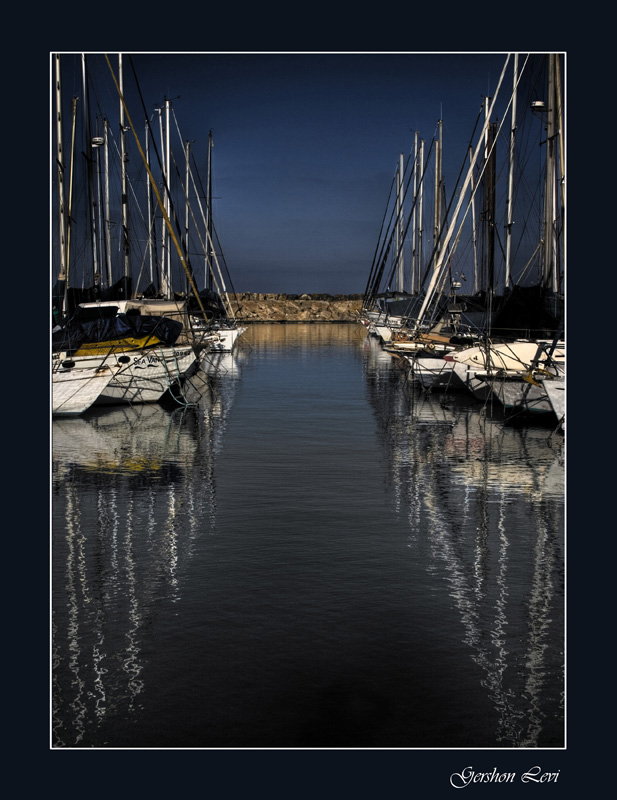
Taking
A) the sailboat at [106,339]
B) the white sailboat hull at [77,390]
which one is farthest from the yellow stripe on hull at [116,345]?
the white sailboat hull at [77,390]

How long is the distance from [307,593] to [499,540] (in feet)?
12.7

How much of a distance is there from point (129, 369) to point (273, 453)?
361 inches

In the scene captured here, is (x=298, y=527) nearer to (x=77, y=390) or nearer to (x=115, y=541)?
(x=115, y=541)

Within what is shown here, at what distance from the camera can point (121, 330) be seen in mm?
28891

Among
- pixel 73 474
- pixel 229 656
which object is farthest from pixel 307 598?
pixel 73 474

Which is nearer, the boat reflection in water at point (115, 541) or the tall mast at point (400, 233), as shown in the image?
the boat reflection in water at point (115, 541)

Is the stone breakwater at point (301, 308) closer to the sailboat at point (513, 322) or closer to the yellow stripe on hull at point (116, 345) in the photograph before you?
the sailboat at point (513, 322)

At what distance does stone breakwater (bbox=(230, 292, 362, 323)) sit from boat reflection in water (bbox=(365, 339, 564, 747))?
145765mm

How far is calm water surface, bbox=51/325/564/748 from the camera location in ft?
27.7

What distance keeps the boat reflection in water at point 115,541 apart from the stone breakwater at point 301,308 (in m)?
146

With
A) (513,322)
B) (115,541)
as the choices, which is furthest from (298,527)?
(513,322)

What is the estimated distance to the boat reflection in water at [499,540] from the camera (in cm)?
905

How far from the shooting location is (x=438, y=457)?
70.7ft

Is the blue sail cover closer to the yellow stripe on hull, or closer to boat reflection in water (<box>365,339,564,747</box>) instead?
the yellow stripe on hull
